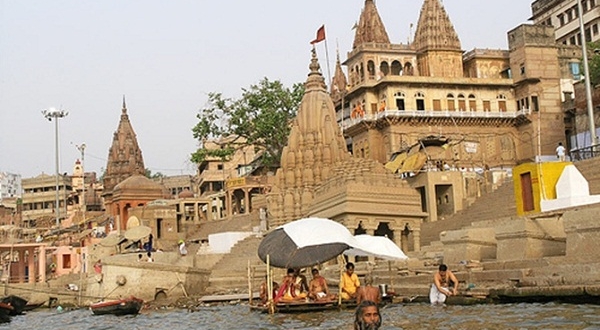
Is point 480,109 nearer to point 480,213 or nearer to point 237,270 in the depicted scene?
point 480,213

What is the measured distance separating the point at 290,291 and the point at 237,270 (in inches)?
597

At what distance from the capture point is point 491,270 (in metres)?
18.2

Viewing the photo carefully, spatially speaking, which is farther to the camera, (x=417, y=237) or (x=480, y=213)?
(x=417, y=237)

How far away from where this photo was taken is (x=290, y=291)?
17.8 metres

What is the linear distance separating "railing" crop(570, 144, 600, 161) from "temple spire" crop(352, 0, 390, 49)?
26868mm

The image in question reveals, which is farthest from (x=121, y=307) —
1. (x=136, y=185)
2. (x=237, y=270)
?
(x=136, y=185)

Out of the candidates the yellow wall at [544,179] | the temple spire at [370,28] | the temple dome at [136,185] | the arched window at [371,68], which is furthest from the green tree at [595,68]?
the temple dome at [136,185]

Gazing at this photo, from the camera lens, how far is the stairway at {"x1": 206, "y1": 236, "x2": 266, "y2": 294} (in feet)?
97.0

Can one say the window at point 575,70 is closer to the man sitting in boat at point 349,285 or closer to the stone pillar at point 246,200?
the stone pillar at point 246,200

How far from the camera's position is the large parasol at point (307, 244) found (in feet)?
57.6

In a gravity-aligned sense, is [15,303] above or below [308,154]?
below

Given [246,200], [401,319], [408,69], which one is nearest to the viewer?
[401,319]

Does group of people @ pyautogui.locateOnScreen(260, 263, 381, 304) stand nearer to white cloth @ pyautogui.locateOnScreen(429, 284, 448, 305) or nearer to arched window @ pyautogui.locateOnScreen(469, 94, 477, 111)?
white cloth @ pyautogui.locateOnScreen(429, 284, 448, 305)

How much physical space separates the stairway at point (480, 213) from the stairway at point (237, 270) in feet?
22.8
